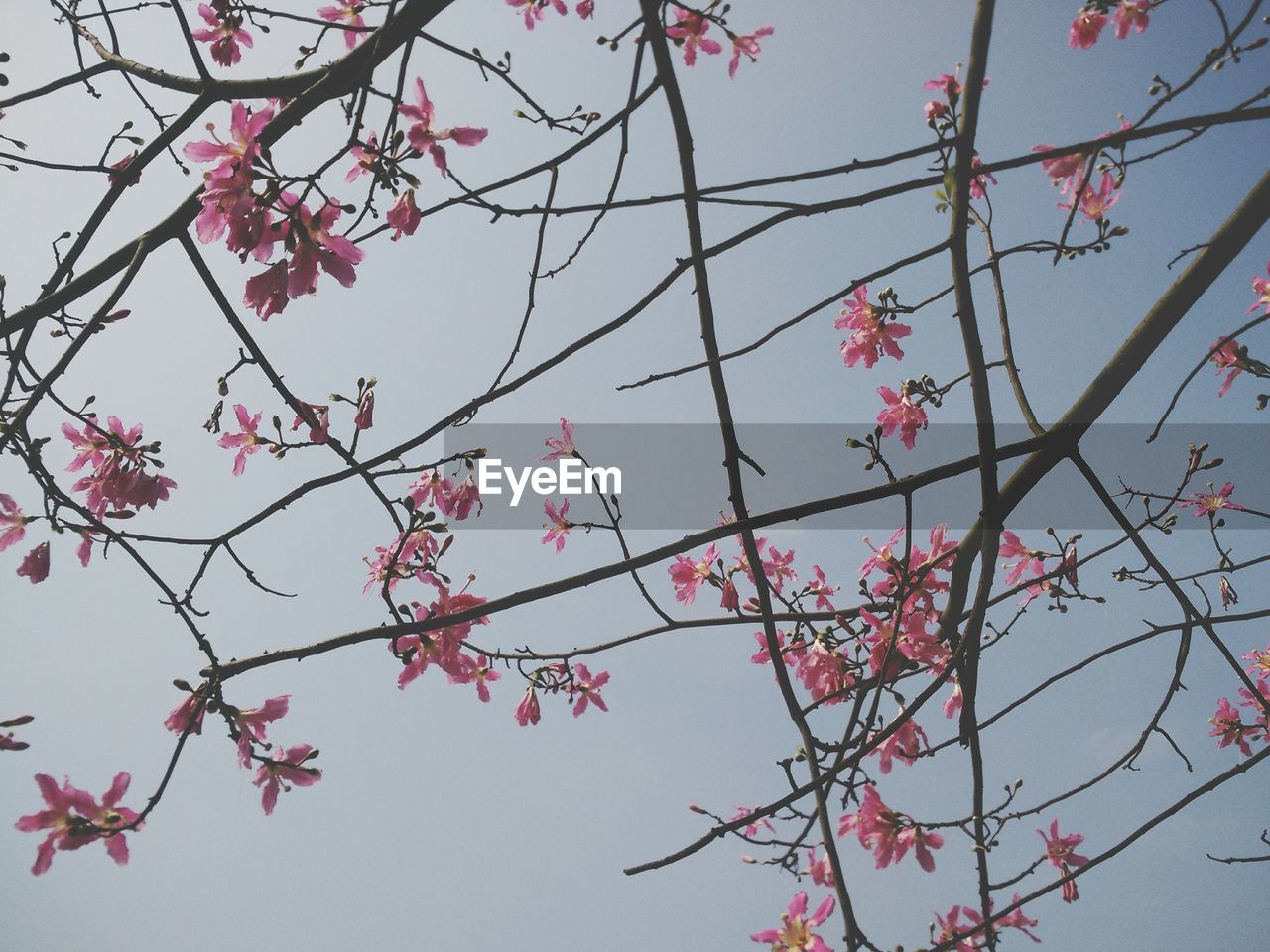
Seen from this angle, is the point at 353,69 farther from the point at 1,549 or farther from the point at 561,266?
the point at 1,549

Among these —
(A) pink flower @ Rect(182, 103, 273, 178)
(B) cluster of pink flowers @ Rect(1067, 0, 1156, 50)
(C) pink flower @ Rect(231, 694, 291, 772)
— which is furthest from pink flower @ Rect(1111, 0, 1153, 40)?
(C) pink flower @ Rect(231, 694, 291, 772)

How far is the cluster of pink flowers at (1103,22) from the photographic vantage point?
2266 millimetres

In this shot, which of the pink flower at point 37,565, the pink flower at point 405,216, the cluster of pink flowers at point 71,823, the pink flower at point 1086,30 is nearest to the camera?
the cluster of pink flowers at point 71,823

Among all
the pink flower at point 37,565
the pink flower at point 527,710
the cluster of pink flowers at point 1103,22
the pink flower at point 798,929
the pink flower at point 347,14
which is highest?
the cluster of pink flowers at point 1103,22

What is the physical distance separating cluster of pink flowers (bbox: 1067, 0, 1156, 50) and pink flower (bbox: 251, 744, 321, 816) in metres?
2.65

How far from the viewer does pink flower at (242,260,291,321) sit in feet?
5.08

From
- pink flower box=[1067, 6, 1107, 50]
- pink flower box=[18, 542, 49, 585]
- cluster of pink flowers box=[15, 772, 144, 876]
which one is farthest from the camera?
pink flower box=[1067, 6, 1107, 50]

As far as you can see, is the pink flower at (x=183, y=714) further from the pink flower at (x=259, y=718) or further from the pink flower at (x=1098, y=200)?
the pink flower at (x=1098, y=200)

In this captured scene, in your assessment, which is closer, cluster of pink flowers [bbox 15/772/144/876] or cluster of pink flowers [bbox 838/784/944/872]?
cluster of pink flowers [bbox 15/772/144/876]

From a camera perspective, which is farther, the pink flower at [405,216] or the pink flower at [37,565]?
the pink flower at [37,565]

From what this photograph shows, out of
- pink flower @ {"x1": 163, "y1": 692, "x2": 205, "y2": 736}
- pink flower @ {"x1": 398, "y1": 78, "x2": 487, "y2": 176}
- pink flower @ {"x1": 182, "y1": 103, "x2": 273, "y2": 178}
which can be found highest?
pink flower @ {"x1": 398, "y1": 78, "x2": 487, "y2": 176}

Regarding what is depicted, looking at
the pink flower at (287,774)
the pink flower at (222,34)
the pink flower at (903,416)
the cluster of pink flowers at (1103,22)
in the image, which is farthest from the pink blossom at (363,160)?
the cluster of pink flowers at (1103,22)

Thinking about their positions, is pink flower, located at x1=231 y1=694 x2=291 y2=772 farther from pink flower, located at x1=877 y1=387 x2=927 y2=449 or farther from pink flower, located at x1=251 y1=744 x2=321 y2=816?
pink flower, located at x1=877 y1=387 x2=927 y2=449

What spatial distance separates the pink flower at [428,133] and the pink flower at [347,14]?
1.40 feet
